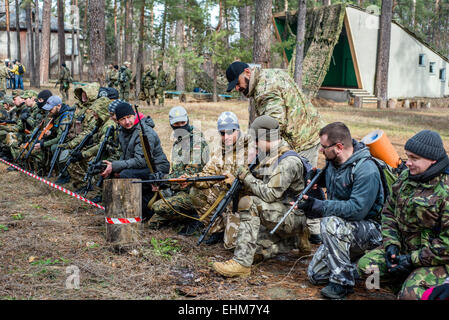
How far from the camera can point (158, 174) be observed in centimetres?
536

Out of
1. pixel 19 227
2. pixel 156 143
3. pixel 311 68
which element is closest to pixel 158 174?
pixel 156 143

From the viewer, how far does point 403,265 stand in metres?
3.35

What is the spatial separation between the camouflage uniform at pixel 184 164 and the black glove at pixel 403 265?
266cm

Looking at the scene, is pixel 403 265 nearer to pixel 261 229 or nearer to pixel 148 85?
pixel 261 229

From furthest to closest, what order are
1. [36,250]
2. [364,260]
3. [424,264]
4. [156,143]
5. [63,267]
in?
[156,143] → [36,250] → [63,267] → [364,260] → [424,264]

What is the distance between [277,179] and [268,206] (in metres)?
0.28

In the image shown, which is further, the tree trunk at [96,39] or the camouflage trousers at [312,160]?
the tree trunk at [96,39]

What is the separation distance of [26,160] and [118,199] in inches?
195

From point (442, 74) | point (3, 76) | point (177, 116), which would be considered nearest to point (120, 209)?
point (177, 116)

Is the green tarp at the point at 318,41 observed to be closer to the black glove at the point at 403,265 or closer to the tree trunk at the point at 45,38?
the tree trunk at the point at 45,38

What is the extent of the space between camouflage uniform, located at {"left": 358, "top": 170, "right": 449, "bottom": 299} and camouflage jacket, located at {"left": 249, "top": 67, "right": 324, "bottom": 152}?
1734 millimetres

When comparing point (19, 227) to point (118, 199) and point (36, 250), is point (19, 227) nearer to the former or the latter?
point (36, 250)

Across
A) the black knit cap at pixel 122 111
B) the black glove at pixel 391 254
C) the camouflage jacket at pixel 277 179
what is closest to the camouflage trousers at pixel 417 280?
the black glove at pixel 391 254

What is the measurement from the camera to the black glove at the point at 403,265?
3.33 m
